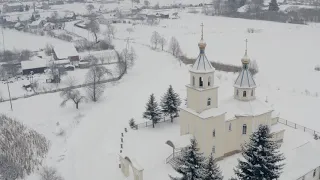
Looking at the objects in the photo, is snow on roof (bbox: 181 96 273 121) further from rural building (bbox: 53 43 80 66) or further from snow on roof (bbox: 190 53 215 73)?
rural building (bbox: 53 43 80 66)

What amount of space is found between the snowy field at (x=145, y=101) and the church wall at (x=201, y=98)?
2.94 metres

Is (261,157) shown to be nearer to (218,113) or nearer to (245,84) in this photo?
(218,113)

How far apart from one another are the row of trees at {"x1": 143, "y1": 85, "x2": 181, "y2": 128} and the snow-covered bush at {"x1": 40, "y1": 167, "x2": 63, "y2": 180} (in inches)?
265

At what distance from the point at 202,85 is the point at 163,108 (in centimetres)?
615

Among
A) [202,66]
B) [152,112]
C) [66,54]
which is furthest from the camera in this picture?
[66,54]

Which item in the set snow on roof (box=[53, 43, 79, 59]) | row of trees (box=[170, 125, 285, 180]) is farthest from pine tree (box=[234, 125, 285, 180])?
snow on roof (box=[53, 43, 79, 59])

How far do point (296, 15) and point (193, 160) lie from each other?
6003 centimetres

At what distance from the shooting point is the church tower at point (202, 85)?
16.3m

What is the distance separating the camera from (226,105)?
58.6ft

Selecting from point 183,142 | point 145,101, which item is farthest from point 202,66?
point 145,101

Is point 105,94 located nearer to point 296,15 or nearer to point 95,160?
point 95,160

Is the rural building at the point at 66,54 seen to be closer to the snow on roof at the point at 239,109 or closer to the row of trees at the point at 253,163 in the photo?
the snow on roof at the point at 239,109

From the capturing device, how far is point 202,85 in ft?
54.4

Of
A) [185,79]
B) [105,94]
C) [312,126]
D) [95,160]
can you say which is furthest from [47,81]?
[312,126]
